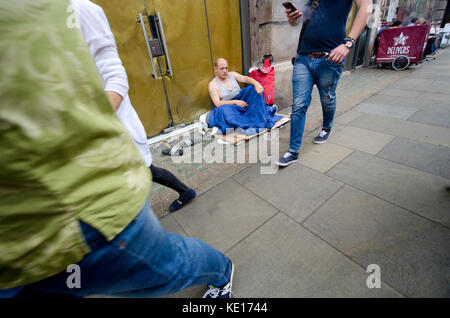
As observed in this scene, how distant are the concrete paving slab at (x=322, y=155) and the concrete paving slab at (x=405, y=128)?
89 cm

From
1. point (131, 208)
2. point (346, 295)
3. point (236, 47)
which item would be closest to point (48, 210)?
point (131, 208)

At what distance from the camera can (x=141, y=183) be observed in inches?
28.5

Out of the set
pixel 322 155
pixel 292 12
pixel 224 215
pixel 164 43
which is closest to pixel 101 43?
pixel 224 215

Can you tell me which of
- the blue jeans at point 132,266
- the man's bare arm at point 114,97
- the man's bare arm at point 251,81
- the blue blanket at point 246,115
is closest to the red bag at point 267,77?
the man's bare arm at point 251,81

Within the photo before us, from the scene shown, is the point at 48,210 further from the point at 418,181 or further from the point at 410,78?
the point at 410,78

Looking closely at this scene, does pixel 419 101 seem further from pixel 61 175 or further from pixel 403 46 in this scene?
pixel 61 175

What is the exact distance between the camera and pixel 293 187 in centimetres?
237

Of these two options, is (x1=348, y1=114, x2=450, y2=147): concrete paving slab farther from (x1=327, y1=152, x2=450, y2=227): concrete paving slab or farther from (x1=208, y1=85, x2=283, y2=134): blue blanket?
(x1=208, y1=85, x2=283, y2=134): blue blanket

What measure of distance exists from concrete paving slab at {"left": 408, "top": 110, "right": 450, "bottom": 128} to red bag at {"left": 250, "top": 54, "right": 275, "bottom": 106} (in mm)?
2252

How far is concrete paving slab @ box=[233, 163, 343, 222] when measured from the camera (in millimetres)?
2100

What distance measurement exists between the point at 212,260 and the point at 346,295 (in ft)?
3.05

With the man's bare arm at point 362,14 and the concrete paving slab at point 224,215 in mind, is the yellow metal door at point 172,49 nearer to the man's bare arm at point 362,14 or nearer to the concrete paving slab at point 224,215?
the concrete paving slab at point 224,215

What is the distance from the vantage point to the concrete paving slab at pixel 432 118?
10.9ft

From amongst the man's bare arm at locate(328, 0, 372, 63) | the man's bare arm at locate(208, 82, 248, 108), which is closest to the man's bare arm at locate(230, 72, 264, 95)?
the man's bare arm at locate(208, 82, 248, 108)
